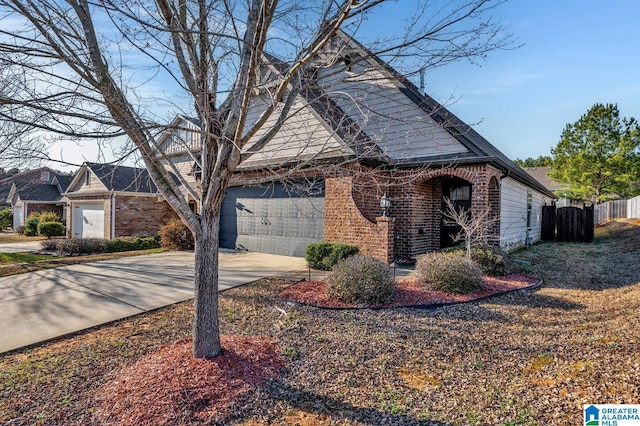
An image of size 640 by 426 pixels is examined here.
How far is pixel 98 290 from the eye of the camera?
6699mm

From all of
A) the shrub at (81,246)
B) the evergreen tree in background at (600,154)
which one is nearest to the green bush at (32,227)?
the shrub at (81,246)

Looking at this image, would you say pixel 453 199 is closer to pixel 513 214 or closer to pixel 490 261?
pixel 513 214

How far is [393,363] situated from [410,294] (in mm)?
2678

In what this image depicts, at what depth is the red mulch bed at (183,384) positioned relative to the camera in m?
2.78

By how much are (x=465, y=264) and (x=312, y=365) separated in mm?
4094

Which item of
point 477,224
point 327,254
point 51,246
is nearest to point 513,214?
point 477,224

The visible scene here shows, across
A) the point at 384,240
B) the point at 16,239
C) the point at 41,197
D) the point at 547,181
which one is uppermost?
the point at 547,181

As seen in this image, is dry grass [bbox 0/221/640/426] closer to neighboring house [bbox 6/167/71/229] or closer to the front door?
the front door

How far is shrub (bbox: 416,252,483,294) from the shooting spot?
6.37 m

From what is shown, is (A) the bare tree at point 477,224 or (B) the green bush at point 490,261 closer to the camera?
(B) the green bush at point 490,261

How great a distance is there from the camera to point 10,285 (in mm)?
7211

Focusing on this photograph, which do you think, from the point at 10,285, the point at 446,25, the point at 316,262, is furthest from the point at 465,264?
the point at 10,285

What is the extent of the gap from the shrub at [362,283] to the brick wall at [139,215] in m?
14.3

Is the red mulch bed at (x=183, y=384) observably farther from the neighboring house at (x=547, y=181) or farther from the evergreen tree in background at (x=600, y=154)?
the neighboring house at (x=547, y=181)
